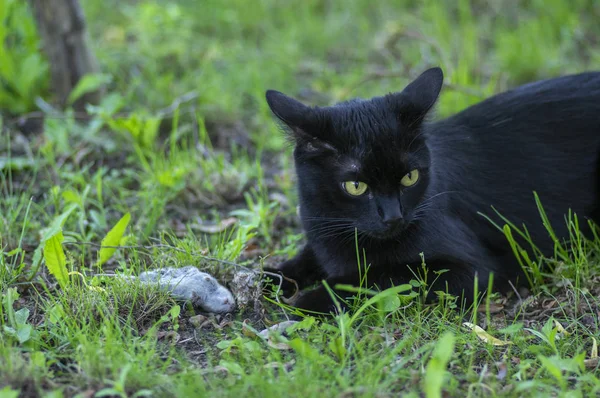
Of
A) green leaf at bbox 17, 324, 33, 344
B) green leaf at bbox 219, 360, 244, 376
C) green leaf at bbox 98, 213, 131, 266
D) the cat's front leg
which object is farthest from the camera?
the cat's front leg

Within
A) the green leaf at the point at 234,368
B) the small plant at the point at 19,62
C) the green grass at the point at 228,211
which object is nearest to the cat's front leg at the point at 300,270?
the green grass at the point at 228,211

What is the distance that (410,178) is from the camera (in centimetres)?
280

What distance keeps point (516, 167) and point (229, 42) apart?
3.77 meters

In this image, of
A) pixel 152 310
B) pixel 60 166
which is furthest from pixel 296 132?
pixel 60 166

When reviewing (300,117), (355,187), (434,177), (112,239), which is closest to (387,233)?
(355,187)

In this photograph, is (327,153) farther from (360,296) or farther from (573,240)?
(573,240)

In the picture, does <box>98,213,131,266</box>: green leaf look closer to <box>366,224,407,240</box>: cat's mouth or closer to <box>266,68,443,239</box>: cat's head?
<box>266,68,443,239</box>: cat's head

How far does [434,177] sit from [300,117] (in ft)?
2.32

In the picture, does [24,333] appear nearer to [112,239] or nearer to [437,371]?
[112,239]

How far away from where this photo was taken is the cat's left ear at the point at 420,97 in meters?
2.82

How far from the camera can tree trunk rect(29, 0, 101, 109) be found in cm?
A: 465

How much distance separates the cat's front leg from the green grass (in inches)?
7.1

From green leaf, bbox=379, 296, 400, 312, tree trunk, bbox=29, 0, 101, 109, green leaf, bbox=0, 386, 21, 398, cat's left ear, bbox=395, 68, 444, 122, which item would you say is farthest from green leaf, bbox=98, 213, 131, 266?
tree trunk, bbox=29, 0, 101, 109

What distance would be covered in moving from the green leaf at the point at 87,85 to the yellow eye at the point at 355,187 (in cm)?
263
